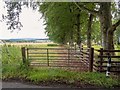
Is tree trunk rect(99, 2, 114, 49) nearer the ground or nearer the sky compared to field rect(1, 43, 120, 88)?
nearer the sky

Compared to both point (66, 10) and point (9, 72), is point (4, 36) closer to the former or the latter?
point (9, 72)

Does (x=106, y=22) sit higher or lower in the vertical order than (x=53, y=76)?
higher

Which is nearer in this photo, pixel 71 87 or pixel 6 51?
pixel 71 87

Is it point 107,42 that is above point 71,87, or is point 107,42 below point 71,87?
above

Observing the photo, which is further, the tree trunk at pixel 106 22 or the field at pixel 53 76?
the tree trunk at pixel 106 22

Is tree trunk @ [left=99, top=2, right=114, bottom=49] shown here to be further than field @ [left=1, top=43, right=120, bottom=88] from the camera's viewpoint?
Yes

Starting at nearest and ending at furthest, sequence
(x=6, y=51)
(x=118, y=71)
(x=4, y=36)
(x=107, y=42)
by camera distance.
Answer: (x=118, y=71)
(x=4, y=36)
(x=6, y=51)
(x=107, y=42)

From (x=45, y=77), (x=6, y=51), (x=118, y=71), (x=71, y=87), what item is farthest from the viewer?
(x=6, y=51)

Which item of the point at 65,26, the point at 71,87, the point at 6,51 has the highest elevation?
the point at 65,26

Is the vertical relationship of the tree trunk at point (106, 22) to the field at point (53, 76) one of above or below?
above

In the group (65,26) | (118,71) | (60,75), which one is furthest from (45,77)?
(65,26)

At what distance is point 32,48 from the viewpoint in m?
10.8

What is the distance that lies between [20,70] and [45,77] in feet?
4.72

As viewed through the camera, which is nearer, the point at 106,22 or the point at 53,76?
the point at 53,76
